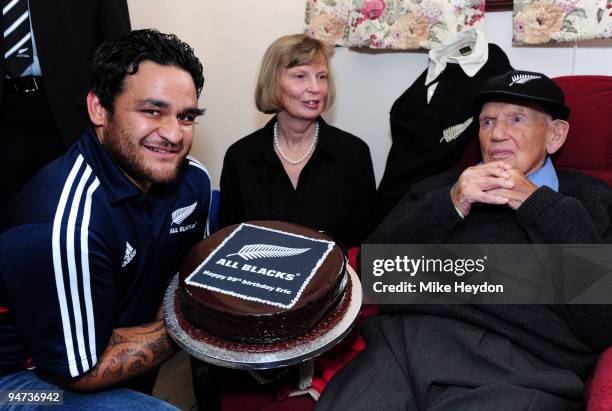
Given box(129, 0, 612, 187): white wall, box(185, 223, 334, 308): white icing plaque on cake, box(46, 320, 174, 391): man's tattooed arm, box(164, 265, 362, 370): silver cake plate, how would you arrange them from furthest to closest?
box(129, 0, 612, 187): white wall < box(46, 320, 174, 391): man's tattooed arm < box(185, 223, 334, 308): white icing plaque on cake < box(164, 265, 362, 370): silver cake plate

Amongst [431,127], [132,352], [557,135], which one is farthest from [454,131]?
[132,352]

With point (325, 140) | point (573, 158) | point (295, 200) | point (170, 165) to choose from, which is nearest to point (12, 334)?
point (170, 165)

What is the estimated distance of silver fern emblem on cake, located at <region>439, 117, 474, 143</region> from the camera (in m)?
1.74

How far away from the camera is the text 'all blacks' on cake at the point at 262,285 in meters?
1.02

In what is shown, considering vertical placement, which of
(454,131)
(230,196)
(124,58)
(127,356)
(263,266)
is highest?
(124,58)

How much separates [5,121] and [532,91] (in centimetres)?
169

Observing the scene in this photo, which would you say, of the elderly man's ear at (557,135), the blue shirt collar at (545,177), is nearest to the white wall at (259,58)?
the elderly man's ear at (557,135)

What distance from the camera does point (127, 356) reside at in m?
1.21

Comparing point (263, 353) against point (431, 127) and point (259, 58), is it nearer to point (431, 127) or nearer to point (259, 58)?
point (431, 127)

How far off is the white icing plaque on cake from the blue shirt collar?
25.7 inches

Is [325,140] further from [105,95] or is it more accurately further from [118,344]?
[118,344]

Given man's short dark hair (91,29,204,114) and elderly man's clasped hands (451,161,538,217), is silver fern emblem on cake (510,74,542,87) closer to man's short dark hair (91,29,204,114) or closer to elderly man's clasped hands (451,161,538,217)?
elderly man's clasped hands (451,161,538,217)

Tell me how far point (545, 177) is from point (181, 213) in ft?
3.43

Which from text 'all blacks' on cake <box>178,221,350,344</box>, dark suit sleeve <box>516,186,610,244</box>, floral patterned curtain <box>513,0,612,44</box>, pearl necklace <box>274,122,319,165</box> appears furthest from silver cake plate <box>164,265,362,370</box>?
floral patterned curtain <box>513,0,612,44</box>
